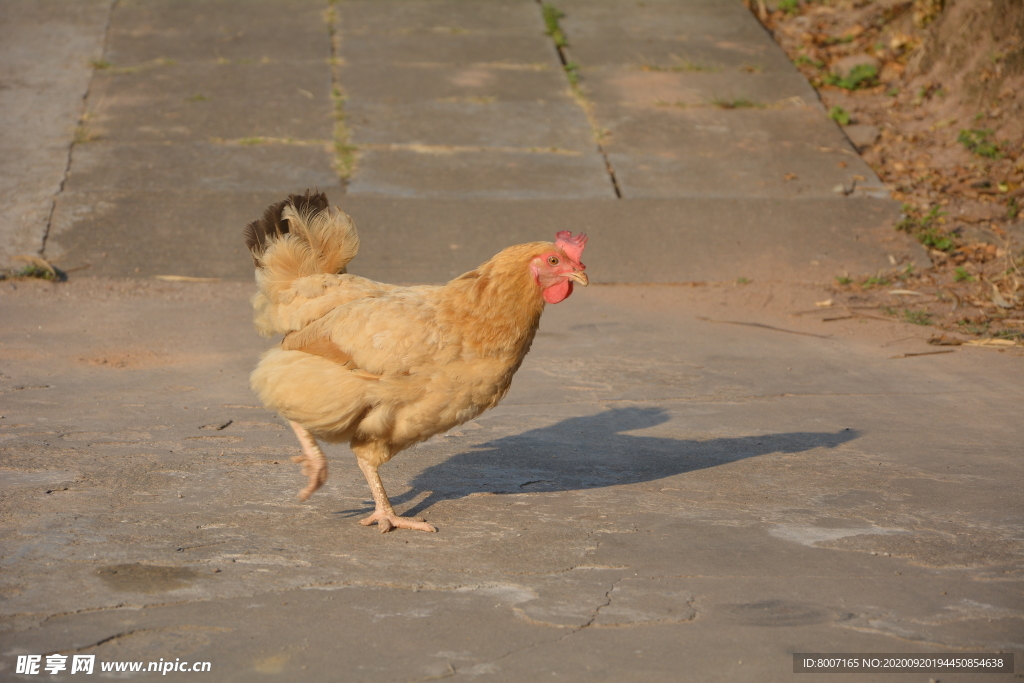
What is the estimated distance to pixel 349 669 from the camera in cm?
352

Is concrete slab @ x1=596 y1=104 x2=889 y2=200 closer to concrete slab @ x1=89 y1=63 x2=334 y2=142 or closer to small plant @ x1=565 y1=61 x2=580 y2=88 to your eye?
small plant @ x1=565 y1=61 x2=580 y2=88

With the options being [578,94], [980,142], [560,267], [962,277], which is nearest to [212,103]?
[578,94]

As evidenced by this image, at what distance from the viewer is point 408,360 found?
15.4ft

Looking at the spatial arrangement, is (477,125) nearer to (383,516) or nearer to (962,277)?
(962,277)

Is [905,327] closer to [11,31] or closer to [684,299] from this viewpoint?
[684,299]

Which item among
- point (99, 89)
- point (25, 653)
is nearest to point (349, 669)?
point (25, 653)

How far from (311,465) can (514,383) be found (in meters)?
2.31

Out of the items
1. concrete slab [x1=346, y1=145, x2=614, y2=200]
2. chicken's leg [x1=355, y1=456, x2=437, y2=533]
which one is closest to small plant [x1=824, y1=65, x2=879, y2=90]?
concrete slab [x1=346, y1=145, x2=614, y2=200]

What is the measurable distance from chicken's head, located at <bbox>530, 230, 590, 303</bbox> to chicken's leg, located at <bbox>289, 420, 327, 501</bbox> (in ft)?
4.79

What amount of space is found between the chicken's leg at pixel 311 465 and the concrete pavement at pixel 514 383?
114mm

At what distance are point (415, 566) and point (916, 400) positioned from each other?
4081 millimetres

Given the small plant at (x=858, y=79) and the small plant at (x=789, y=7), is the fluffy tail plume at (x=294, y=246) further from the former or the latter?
the small plant at (x=789, y=7)

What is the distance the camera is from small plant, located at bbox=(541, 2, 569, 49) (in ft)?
44.1

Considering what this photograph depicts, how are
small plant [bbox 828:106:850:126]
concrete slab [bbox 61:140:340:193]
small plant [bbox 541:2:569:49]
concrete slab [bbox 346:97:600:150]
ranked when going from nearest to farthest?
concrete slab [bbox 61:140:340:193]
concrete slab [bbox 346:97:600:150]
small plant [bbox 828:106:850:126]
small plant [bbox 541:2:569:49]
